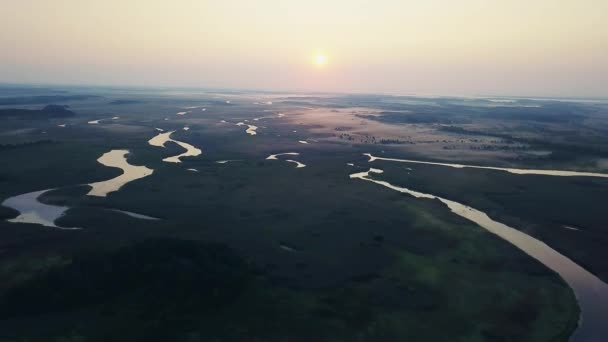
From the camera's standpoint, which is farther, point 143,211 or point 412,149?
point 412,149

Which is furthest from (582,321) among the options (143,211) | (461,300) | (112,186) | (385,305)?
(112,186)

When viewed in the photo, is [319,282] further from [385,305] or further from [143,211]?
[143,211]

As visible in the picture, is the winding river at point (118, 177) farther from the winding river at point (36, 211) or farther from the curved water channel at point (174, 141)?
the curved water channel at point (174, 141)

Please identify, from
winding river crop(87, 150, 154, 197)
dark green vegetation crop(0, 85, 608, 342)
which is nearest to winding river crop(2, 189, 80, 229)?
dark green vegetation crop(0, 85, 608, 342)

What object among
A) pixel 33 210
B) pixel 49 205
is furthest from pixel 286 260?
pixel 49 205

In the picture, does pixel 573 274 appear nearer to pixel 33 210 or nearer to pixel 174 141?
pixel 33 210
